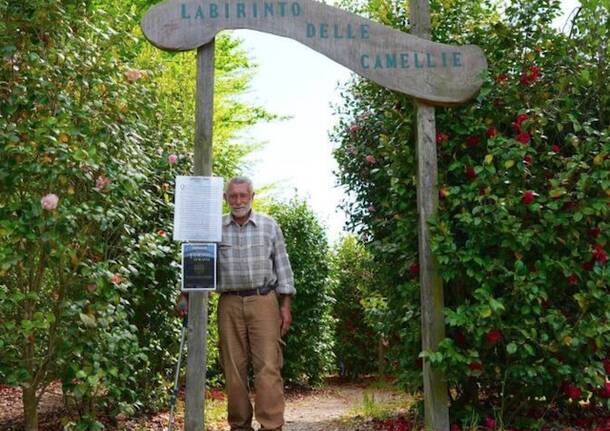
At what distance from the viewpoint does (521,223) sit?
4.36 m

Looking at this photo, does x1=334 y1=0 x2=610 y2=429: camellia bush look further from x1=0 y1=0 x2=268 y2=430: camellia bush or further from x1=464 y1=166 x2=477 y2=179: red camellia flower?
x1=0 y1=0 x2=268 y2=430: camellia bush

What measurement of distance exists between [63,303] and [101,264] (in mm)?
307

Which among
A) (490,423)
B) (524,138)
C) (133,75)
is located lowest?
(490,423)

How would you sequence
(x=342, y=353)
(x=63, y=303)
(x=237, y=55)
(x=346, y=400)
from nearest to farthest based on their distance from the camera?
(x=63, y=303)
(x=346, y=400)
(x=342, y=353)
(x=237, y=55)

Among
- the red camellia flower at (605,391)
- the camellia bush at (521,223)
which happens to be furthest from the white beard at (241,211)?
the red camellia flower at (605,391)

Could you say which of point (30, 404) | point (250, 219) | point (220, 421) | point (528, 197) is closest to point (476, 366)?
point (528, 197)

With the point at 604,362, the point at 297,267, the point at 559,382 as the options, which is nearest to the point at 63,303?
the point at 559,382

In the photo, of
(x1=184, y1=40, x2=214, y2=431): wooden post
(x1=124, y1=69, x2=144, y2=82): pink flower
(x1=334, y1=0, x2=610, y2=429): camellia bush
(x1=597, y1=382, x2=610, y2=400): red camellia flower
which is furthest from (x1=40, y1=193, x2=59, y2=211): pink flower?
(x1=597, y1=382, x2=610, y2=400): red camellia flower

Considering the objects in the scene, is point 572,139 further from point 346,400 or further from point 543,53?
point 346,400

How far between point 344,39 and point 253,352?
2035 millimetres

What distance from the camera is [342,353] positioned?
37.0 ft

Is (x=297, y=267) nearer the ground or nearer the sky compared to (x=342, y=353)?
nearer the sky

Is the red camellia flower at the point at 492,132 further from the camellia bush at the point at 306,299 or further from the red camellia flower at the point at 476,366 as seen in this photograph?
the camellia bush at the point at 306,299

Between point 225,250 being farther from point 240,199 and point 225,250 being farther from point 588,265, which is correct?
point 588,265
